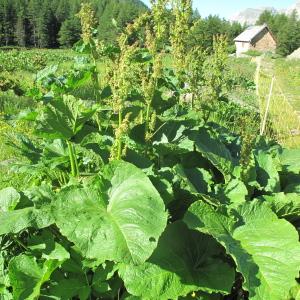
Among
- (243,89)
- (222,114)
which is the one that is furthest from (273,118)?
(243,89)


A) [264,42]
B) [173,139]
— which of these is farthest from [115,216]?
[264,42]

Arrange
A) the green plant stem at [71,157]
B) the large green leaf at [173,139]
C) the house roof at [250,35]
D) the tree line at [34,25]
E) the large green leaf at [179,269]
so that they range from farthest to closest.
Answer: the tree line at [34,25]
the house roof at [250,35]
the large green leaf at [173,139]
the green plant stem at [71,157]
the large green leaf at [179,269]

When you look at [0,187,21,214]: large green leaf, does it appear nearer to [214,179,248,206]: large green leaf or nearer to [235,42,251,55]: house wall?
[214,179,248,206]: large green leaf

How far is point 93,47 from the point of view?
9.56 ft

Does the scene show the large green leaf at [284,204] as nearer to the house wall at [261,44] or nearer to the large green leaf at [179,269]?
the large green leaf at [179,269]

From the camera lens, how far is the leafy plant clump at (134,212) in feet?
6.82

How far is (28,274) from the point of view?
2217 mm

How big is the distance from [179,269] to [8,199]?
118cm

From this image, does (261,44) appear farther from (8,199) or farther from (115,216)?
(115,216)

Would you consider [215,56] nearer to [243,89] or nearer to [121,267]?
[121,267]

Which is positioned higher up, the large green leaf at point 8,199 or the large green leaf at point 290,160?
the large green leaf at point 8,199

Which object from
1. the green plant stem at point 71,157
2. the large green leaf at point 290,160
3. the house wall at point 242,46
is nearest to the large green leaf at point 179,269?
the green plant stem at point 71,157

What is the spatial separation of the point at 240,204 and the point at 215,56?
1881mm

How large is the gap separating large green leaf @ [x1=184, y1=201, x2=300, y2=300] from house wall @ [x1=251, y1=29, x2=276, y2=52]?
242ft
